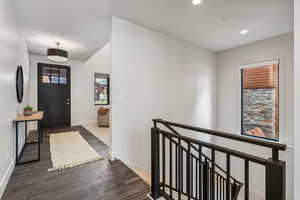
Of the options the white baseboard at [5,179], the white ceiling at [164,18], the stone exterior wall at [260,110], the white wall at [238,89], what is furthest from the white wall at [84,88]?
the stone exterior wall at [260,110]

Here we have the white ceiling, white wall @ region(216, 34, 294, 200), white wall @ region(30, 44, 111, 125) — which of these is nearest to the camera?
the white ceiling

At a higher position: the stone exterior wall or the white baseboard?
the stone exterior wall

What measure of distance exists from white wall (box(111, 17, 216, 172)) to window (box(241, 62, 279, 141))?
1.29 meters

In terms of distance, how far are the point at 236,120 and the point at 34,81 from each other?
21.4 feet

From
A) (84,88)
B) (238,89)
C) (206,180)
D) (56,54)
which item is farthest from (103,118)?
(206,180)

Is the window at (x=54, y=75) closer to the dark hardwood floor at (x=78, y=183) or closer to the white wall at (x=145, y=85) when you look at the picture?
the dark hardwood floor at (x=78, y=183)

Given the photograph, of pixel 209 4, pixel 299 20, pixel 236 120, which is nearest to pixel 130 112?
pixel 209 4

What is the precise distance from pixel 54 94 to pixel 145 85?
159 inches

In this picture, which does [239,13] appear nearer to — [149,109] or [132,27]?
[132,27]

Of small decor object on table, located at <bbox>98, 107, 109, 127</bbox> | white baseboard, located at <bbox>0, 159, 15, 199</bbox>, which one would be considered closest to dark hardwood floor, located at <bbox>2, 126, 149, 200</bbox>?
white baseboard, located at <bbox>0, 159, 15, 199</bbox>

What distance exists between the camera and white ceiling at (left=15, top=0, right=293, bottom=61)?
2.37m

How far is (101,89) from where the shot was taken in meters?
6.64

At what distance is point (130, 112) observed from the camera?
2893 mm

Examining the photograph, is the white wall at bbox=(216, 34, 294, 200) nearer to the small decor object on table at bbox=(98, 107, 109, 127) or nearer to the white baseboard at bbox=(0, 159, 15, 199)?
the small decor object on table at bbox=(98, 107, 109, 127)
